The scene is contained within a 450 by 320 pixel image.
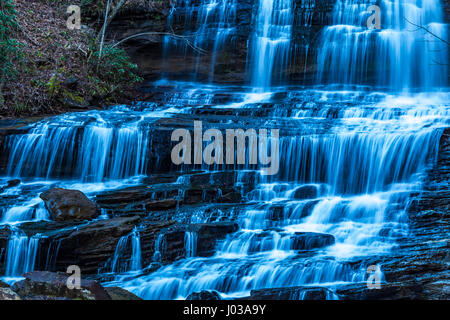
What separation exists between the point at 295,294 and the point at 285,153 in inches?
204

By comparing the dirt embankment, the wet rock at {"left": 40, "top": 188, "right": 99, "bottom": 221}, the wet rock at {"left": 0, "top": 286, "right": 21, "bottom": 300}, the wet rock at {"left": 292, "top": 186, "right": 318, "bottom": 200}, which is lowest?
the wet rock at {"left": 0, "top": 286, "right": 21, "bottom": 300}

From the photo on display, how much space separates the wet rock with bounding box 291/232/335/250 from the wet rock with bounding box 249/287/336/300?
1657 mm

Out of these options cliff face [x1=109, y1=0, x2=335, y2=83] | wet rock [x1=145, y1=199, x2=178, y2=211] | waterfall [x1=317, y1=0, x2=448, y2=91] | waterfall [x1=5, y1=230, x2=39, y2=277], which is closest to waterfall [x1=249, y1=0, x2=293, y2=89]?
cliff face [x1=109, y1=0, x2=335, y2=83]

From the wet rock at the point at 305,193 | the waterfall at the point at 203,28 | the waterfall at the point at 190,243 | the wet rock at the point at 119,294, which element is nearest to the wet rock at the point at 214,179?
the wet rock at the point at 305,193

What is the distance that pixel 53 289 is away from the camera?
548cm

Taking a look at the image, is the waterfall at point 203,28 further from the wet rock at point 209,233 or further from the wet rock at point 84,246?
the wet rock at point 84,246

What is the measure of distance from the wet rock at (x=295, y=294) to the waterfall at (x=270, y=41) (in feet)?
34.7

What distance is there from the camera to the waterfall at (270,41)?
16047mm

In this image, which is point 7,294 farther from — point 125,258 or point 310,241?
point 310,241

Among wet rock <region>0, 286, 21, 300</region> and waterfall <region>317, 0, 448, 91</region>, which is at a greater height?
waterfall <region>317, 0, 448, 91</region>

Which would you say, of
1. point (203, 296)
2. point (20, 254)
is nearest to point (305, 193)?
point (203, 296)

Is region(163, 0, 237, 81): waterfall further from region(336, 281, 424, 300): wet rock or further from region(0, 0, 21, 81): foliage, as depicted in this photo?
region(336, 281, 424, 300): wet rock

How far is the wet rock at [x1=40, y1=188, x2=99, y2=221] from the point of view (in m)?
8.28
